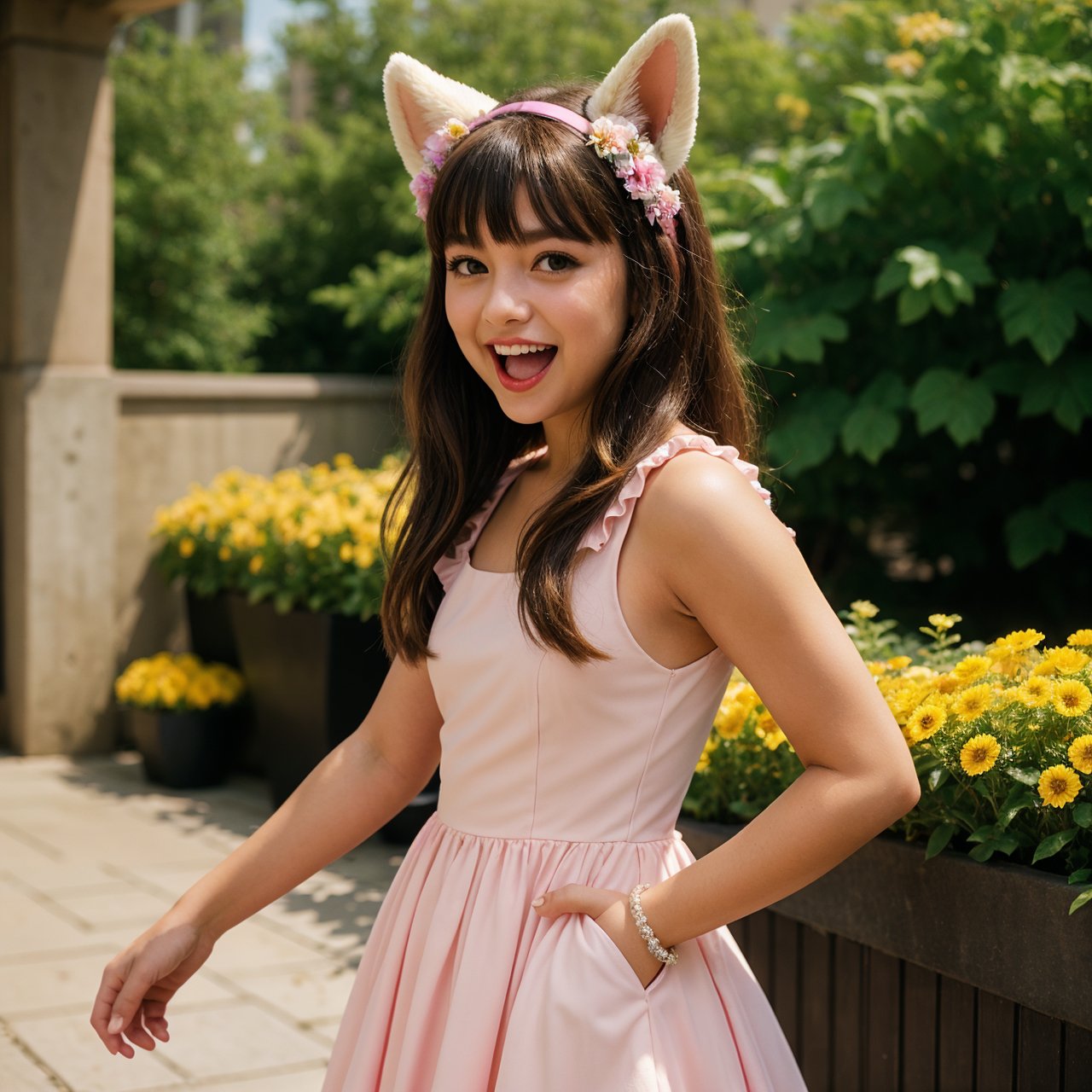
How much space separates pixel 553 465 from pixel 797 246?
2.85 meters

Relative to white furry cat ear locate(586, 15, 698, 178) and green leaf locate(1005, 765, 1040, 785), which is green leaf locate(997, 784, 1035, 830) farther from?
white furry cat ear locate(586, 15, 698, 178)

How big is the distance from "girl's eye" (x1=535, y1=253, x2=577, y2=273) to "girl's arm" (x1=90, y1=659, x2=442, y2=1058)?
0.52m

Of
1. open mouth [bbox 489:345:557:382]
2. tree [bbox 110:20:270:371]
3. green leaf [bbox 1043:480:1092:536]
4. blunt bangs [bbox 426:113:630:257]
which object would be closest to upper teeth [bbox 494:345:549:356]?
open mouth [bbox 489:345:557:382]

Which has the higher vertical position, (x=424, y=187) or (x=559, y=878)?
(x=424, y=187)

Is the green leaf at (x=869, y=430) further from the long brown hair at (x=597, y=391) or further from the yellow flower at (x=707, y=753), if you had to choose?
the long brown hair at (x=597, y=391)

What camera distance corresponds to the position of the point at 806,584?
1.36 m

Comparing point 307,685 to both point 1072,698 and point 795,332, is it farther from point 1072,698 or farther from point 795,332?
point 1072,698

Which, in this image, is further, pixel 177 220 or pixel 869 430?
pixel 177 220

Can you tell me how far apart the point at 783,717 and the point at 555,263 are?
0.54m

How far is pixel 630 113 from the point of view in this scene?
1604 millimetres

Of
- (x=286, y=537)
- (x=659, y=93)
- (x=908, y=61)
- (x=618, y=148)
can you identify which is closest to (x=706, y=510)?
(x=618, y=148)

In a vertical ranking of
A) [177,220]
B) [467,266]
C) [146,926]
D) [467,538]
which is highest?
[177,220]

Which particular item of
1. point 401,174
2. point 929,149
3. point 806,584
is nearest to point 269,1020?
point 806,584

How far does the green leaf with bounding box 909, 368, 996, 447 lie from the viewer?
3.89 metres
